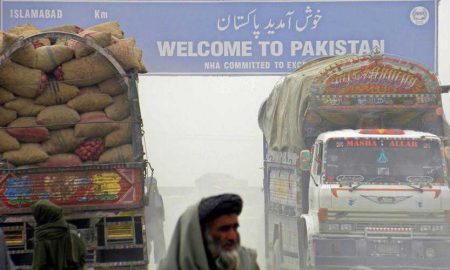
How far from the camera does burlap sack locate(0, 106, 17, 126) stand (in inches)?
466

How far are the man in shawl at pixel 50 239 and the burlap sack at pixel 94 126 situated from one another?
3.67 m

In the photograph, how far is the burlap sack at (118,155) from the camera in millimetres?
11797

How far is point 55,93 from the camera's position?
11938mm

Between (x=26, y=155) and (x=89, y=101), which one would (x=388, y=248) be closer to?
(x=89, y=101)

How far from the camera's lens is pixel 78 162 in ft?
38.8

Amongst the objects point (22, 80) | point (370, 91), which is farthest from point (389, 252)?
point (22, 80)

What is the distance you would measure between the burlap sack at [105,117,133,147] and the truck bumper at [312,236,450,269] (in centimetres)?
302

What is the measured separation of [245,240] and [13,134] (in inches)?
425

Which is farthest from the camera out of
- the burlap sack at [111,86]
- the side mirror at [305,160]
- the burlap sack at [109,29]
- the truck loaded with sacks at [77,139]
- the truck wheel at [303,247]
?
the truck wheel at [303,247]

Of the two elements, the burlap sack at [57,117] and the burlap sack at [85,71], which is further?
the burlap sack at [85,71]

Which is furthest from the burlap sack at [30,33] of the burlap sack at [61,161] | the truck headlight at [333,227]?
the truck headlight at [333,227]

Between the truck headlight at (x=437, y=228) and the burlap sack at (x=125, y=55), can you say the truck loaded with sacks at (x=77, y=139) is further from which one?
the truck headlight at (x=437, y=228)

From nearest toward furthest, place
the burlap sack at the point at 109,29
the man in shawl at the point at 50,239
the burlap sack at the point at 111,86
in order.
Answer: the man in shawl at the point at 50,239 < the burlap sack at the point at 111,86 < the burlap sack at the point at 109,29

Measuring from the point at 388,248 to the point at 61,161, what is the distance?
417 centimetres
